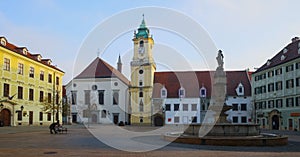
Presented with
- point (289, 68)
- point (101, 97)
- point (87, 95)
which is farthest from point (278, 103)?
point (87, 95)

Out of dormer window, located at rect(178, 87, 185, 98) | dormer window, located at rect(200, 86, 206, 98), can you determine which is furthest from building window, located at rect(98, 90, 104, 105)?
dormer window, located at rect(200, 86, 206, 98)

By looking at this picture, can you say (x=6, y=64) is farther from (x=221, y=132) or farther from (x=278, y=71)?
(x=278, y=71)

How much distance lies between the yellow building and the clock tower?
20.0 meters

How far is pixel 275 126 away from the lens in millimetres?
51844

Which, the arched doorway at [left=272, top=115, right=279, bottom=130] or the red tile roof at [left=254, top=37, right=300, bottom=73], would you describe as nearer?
the red tile roof at [left=254, top=37, right=300, bottom=73]

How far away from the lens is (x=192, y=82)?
69.9m

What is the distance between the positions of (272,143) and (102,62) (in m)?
61.3

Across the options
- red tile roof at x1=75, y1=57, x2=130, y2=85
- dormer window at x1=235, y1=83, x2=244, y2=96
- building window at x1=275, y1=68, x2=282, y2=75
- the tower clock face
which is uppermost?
the tower clock face

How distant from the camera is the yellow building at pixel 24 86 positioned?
41.1 meters

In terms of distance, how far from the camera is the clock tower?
227ft

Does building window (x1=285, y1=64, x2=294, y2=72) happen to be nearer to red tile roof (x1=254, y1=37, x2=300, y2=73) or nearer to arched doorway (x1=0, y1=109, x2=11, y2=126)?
red tile roof (x1=254, y1=37, x2=300, y2=73)

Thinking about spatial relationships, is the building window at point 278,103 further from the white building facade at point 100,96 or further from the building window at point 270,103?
the white building facade at point 100,96

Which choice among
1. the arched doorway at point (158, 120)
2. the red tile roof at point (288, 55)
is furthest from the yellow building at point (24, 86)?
the red tile roof at point (288, 55)

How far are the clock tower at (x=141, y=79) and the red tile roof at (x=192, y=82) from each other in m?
2.27
